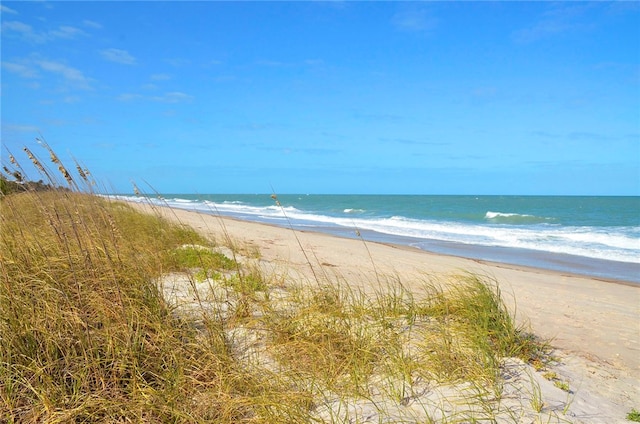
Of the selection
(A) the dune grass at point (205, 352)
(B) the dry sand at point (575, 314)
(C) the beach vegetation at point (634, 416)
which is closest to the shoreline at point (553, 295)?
(B) the dry sand at point (575, 314)

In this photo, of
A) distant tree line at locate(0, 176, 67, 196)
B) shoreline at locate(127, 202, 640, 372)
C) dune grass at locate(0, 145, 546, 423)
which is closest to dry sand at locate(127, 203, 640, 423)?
shoreline at locate(127, 202, 640, 372)

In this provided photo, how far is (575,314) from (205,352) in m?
5.71

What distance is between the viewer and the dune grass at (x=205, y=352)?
263 cm

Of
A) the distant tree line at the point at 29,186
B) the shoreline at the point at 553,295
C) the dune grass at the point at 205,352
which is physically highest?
the distant tree line at the point at 29,186

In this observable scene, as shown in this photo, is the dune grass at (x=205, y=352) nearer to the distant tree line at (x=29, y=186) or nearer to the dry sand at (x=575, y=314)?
the distant tree line at (x=29, y=186)

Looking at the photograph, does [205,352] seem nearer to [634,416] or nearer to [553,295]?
[634,416]

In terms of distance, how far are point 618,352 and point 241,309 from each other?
4138mm

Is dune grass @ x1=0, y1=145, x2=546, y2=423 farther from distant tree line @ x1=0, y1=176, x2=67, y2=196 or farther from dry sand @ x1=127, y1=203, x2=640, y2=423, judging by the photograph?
dry sand @ x1=127, y1=203, x2=640, y2=423

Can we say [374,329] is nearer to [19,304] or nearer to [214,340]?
[214,340]

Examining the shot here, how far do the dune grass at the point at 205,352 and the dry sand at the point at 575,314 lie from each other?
512mm

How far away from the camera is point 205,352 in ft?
10.3

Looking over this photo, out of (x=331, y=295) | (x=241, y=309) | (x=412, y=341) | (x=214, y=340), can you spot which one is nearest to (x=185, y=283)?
(x=241, y=309)

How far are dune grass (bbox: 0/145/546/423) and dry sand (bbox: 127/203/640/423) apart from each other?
20.1 inches

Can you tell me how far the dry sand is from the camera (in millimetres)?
3488
